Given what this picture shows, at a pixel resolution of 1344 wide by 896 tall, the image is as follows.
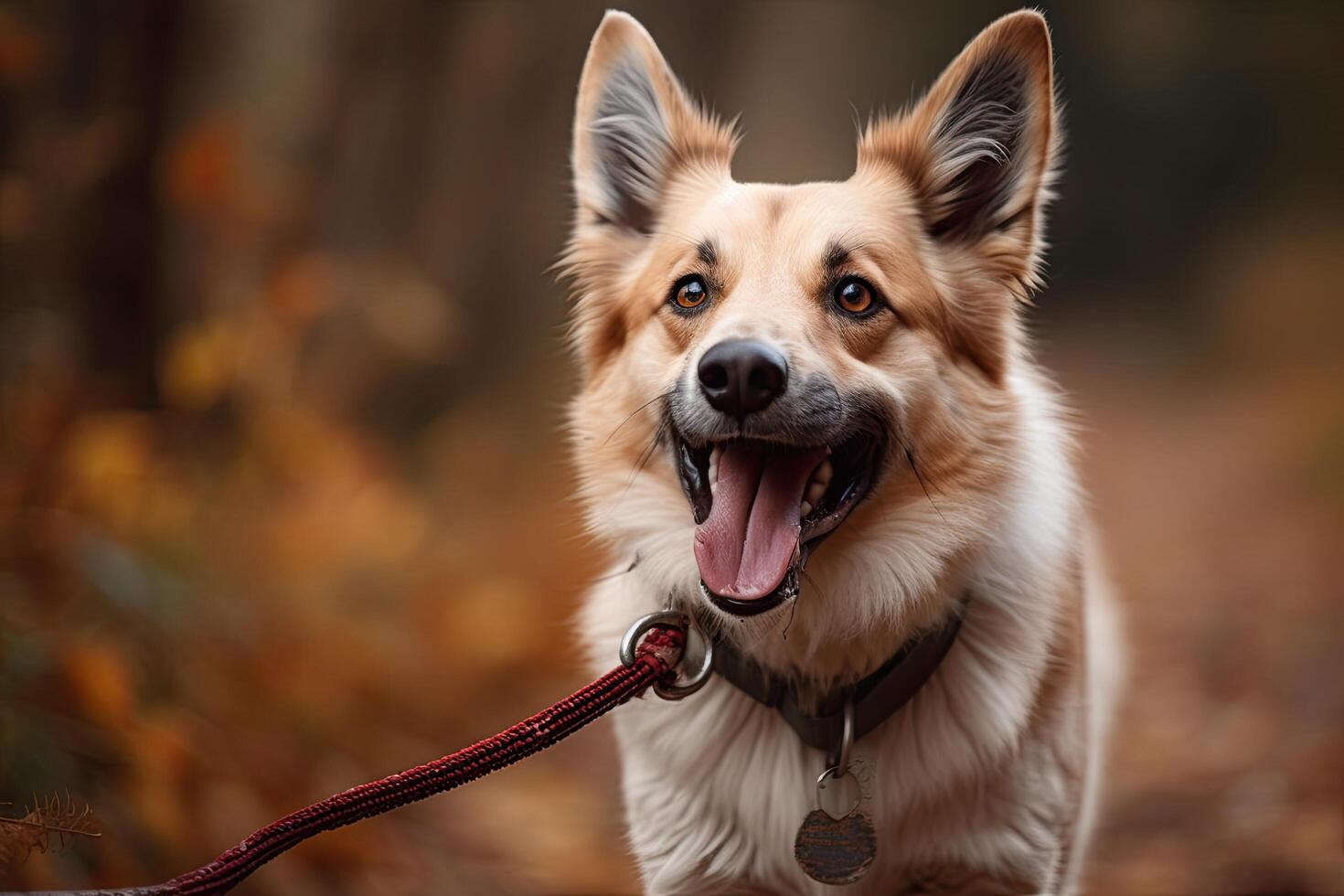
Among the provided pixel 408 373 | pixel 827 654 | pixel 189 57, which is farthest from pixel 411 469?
pixel 827 654

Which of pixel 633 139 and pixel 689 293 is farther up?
pixel 633 139

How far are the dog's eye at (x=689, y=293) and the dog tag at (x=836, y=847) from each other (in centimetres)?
97

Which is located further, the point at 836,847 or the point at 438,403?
the point at 438,403

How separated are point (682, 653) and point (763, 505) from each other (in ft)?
1.03

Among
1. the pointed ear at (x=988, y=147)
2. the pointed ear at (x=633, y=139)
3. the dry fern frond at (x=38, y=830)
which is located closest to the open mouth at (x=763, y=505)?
the pointed ear at (x=988, y=147)

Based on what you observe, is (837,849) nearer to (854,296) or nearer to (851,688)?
(851,688)

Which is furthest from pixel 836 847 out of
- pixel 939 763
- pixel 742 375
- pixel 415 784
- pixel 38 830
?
pixel 38 830

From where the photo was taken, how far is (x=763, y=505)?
2123 millimetres

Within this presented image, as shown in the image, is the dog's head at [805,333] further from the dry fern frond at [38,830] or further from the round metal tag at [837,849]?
the dry fern frond at [38,830]

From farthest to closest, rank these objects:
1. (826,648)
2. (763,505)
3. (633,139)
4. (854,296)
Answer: (633,139), (854,296), (826,648), (763,505)

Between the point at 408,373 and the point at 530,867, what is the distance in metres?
2.32

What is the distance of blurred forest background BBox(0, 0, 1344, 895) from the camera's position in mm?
3688

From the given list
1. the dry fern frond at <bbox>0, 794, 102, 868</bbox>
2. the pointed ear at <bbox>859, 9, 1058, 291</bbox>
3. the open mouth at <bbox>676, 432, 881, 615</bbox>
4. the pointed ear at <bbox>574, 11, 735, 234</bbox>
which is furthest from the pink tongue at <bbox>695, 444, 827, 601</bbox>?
the dry fern frond at <bbox>0, 794, 102, 868</bbox>

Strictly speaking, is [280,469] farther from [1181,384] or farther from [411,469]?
[1181,384]
